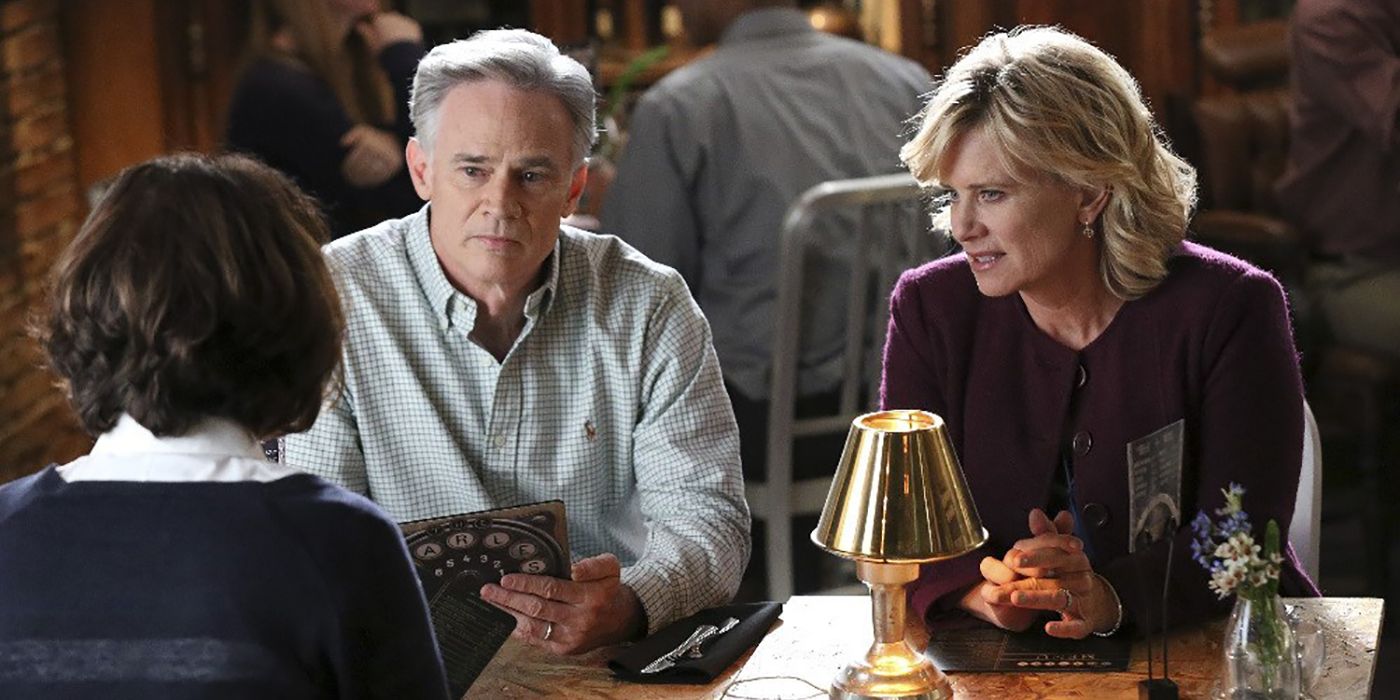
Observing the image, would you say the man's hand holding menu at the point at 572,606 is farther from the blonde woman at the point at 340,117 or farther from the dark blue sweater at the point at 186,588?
the blonde woman at the point at 340,117

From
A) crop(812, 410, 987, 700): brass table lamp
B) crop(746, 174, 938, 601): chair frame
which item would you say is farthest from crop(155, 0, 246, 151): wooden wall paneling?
crop(812, 410, 987, 700): brass table lamp

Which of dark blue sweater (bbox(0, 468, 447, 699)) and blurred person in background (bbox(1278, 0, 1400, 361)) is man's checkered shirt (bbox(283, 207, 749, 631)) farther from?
blurred person in background (bbox(1278, 0, 1400, 361))

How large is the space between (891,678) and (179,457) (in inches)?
27.5

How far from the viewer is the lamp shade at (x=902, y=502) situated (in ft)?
5.80

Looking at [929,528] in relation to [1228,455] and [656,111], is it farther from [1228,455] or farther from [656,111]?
[656,111]

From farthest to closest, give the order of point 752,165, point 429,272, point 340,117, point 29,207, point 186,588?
point 29,207
point 340,117
point 752,165
point 429,272
point 186,588

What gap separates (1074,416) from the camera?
2.36 m

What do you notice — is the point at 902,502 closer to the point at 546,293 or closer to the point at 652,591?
the point at 652,591

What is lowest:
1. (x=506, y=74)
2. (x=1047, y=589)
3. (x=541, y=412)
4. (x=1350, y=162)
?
(x=1350, y=162)

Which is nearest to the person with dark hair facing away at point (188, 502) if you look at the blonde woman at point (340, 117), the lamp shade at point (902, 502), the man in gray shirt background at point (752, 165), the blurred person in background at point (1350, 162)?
the lamp shade at point (902, 502)

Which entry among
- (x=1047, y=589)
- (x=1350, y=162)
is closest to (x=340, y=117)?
(x=1350, y=162)

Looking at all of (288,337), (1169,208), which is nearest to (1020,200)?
(1169,208)

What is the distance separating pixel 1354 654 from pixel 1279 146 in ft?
11.3

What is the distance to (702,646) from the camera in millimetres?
2061
